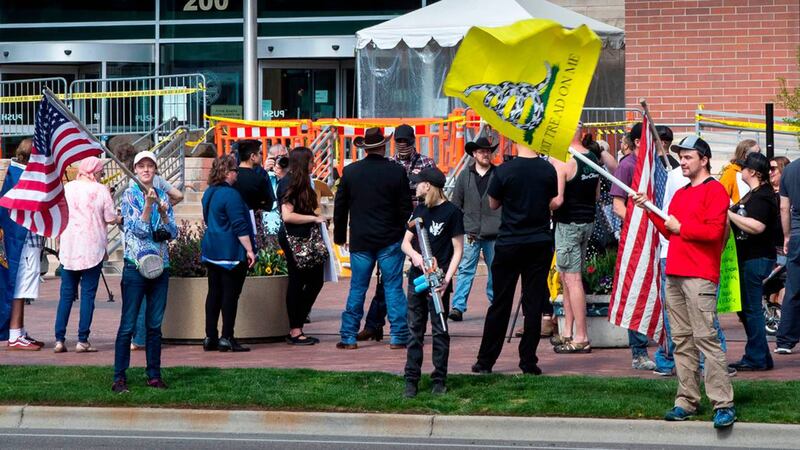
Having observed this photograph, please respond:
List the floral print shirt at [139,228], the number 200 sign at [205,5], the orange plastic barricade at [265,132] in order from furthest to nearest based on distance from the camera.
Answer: the number 200 sign at [205,5], the orange plastic barricade at [265,132], the floral print shirt at [139,228]

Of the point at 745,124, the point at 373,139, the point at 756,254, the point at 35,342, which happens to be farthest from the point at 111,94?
the point at 756,254

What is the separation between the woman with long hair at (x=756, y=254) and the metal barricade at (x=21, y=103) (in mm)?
17624

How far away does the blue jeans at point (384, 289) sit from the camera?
43.4 feet

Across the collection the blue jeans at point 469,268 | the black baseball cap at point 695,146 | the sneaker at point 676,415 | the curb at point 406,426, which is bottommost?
the curb at point 406,426

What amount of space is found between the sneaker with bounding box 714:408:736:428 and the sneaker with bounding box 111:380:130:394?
4257 mm

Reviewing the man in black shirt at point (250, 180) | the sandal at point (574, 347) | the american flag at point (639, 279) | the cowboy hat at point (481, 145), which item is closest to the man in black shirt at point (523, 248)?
the american flag at point (639, 279)

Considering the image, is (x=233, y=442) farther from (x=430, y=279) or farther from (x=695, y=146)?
(x=695, y=146)

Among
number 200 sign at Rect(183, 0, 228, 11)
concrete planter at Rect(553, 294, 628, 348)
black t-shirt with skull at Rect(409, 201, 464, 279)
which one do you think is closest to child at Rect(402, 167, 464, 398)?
black t-shirt with skull at Rect(409, 201, 464, 279)

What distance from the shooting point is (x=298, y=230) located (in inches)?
546

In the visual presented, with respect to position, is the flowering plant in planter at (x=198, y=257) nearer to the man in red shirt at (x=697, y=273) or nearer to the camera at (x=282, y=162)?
the camera at (x=282, y=162)

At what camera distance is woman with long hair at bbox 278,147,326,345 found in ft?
45.3

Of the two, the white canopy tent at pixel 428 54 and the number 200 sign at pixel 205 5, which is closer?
the white canopy tent at pixel 428 54

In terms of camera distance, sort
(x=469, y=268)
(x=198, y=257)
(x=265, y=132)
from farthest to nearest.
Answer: (x=265, y=132) < (x=469, y=268) < (x=198, y=257)

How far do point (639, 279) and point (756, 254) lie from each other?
133 centimetres
